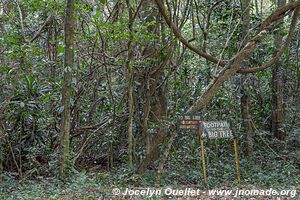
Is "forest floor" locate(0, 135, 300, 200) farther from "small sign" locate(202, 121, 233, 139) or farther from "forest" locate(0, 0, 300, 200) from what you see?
"small sign" locate(202, 121, 233, 139)

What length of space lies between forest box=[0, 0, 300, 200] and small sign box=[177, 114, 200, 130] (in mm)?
20

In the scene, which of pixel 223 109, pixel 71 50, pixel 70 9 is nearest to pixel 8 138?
pixel 71 50

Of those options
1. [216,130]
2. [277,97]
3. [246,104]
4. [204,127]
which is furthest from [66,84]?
[277,97]

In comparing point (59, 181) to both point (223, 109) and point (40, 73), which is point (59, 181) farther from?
point (223, 109)

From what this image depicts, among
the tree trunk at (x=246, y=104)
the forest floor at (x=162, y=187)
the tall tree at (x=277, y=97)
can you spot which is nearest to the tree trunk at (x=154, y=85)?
the forest floor at (x=162, y=187)

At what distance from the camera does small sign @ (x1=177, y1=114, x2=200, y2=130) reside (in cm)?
623

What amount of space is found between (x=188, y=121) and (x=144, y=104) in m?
1.55

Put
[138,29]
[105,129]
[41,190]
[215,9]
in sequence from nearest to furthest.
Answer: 1. [41,190]
2. [138,29]
3. [105,129]
4. [215,9]

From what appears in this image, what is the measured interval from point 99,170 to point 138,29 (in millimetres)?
3538

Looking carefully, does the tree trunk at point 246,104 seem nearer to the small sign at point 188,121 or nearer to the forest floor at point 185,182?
the forest floor at point 185,182

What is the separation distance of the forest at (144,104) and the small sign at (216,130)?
0.7 inches

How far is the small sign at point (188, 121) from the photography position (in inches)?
245

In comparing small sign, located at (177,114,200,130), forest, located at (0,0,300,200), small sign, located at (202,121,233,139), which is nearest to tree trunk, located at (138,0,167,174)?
forest, located at (0,0,300,200)

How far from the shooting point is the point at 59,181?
6039 millimetres
